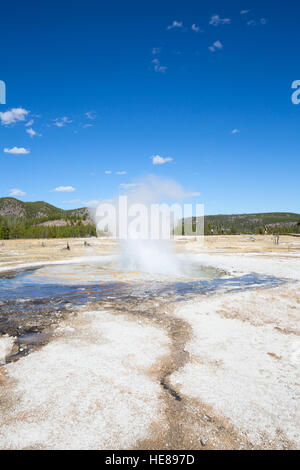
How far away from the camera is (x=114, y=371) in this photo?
20.0ft

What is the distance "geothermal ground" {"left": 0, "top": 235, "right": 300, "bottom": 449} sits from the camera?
427 centimetres

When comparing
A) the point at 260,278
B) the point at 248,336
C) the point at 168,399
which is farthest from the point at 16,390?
the point at 260,278

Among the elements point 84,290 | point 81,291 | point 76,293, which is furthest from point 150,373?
point 84,290

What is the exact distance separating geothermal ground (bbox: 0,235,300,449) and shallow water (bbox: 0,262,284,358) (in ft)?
0.34

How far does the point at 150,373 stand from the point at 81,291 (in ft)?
30.0

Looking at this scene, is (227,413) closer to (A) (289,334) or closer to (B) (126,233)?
(A) (289,334)

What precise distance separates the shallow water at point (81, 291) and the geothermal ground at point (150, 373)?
0.34 feet

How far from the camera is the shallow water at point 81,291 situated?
938 cm

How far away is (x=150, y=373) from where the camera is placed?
6.06 metres

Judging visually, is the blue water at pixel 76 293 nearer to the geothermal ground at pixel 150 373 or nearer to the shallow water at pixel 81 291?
the shallow water at pixel 81 291

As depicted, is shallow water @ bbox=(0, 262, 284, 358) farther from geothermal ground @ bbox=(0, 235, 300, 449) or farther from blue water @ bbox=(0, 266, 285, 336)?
geothermal ground @ bbox=(0, 235, 300, 449)

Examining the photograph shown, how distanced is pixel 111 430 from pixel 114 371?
5.92ft

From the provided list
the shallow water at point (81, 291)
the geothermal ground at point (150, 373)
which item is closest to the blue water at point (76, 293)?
the shallow water at point (81, 291)

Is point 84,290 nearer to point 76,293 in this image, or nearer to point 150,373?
point 76,293
